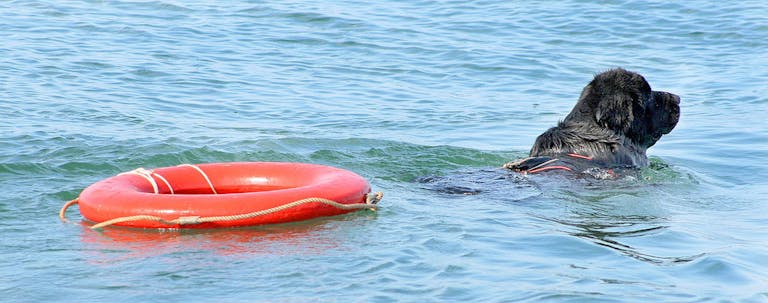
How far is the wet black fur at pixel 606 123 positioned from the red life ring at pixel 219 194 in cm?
208

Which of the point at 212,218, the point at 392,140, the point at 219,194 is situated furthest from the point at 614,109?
the point at 212,218

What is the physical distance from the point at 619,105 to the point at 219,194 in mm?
3348

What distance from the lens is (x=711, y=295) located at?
18.2 ft

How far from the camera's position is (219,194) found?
23.2ft

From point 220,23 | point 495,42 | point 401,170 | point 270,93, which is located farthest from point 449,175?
point 220,23

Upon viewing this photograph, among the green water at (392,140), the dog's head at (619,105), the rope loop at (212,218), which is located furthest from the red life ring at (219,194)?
the dog's head at (619,105)

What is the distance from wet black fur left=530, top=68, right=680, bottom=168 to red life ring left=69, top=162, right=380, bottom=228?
6.82 feet

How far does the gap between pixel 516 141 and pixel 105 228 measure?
17.0 feet

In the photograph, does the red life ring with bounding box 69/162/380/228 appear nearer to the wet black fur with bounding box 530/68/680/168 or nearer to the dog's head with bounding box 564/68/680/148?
the wet black fur with bounding box 530/68/680/168

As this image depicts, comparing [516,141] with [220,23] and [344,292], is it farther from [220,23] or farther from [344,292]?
[220,23]

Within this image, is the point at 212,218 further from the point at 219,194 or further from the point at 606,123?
the point at 606,123

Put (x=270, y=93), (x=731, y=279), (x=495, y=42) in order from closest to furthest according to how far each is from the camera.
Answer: (x=731, y=279) < (x=270, y=93) < (x=495, y=42)

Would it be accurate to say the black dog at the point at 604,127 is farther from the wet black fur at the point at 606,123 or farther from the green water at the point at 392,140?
the green water at the point at 392,140

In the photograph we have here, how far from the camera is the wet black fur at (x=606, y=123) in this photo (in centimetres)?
863
